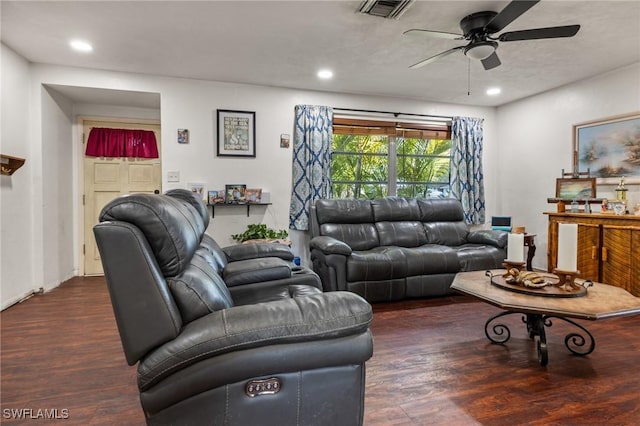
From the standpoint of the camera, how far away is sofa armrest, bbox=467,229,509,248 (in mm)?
3978

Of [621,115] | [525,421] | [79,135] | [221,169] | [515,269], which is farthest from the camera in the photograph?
[79,135]

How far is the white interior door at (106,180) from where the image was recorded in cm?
483

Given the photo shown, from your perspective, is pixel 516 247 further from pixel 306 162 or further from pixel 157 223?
pixel 306 162

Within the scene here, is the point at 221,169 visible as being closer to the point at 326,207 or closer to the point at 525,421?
the point at 326,207

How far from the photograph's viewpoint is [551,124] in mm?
4801

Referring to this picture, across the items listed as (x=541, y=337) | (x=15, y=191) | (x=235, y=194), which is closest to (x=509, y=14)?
(x=541, y=337)

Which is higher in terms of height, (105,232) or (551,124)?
(551,124)

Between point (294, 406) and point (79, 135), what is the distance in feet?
16.7

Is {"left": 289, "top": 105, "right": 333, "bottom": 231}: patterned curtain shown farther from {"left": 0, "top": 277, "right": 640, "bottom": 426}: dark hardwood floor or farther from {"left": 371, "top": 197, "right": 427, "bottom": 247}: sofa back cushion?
{"left": 0, "top": 277, "right": 640, "bottom": 426}: dark hardwood floor

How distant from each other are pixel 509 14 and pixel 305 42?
170 cm

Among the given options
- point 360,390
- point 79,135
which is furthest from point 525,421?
point 79,135

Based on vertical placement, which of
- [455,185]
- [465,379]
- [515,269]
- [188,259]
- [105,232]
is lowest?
[465,379]

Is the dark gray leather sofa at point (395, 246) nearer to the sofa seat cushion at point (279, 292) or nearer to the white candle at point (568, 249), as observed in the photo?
the sofa seat cushion at point (279, 292)

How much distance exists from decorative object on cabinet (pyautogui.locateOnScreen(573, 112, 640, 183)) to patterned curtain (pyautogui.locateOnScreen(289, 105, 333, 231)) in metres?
3.24
